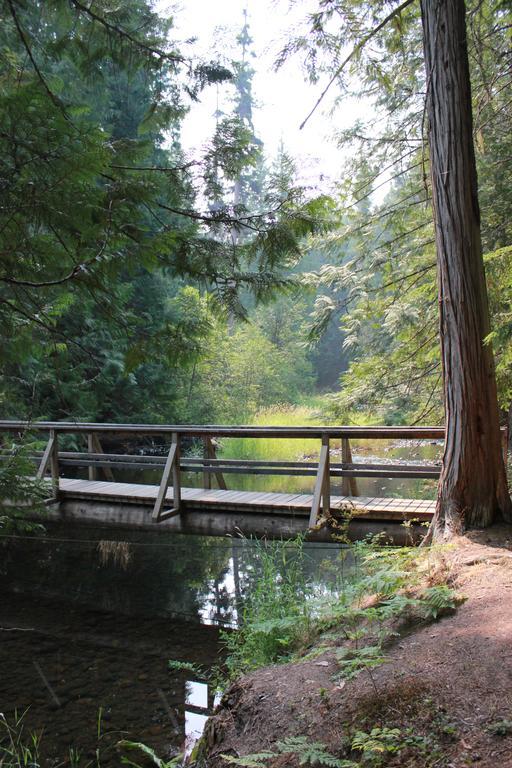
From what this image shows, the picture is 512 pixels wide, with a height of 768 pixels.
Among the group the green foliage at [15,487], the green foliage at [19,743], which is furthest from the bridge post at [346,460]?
the green foliage at [19,743]

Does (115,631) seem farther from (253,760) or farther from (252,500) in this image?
(253,760)

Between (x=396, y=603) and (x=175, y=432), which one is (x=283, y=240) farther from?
(x=396, y=603)

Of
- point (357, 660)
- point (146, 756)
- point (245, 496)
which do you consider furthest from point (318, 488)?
point (357, 660)

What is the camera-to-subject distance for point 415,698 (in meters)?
2.50

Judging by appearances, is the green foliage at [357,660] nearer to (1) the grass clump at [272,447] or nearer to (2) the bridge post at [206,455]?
(2) the bridge post at [206,455]

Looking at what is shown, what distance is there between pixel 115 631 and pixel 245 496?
1966 millimetres

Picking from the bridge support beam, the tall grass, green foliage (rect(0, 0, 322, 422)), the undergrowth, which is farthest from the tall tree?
the tall grass

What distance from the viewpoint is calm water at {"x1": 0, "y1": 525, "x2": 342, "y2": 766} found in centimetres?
418

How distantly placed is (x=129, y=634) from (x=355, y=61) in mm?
6625

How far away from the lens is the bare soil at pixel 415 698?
2221 millimetres

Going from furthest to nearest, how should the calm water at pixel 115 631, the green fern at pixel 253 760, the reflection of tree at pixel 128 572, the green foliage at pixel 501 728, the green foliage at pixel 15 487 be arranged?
1. the reflection of tree at pixel 128 572
2. the green foliage at pixel 15 487
3. the calm water at pixel 115 631
4. the green fern at pixel 253 760
5. the green foliage at pixel 501 728

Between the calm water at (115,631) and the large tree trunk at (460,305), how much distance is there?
1.44 m

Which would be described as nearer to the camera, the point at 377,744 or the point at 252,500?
the point at 377,744

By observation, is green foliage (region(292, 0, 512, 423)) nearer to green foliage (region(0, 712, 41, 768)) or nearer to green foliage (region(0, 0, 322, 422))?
green foliage (region(0, 0, 322, 422))
